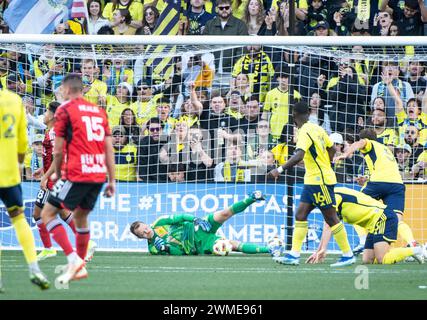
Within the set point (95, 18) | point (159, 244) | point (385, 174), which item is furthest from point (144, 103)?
point (385, 174)

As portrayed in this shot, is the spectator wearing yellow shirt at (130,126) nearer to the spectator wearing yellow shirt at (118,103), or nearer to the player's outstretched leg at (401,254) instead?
the spectator wearing yellow shirt at (118,103)

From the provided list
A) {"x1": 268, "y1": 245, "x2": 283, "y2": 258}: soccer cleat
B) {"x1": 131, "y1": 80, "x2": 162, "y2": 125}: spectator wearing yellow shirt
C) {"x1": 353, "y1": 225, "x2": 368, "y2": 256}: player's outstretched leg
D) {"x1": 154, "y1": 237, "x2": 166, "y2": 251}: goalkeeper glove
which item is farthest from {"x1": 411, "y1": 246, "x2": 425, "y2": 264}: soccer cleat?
{"x1": 131, "y1": 80, "x2": 162, "y2": 125}: spectator wearing yellow shirt

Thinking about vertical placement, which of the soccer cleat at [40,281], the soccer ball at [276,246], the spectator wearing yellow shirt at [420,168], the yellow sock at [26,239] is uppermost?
the spectator wearing yellow shirt at [420,168]

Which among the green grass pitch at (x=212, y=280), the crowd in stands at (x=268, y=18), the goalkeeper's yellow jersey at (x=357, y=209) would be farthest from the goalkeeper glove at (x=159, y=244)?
the crowd in stands at (x=268, y=18)

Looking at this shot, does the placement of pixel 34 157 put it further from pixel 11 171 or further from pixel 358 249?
pixel 11 171

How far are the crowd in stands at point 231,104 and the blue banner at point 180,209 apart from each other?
0.22 meters

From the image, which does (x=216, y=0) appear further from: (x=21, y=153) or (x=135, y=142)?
(x=21, y=153)

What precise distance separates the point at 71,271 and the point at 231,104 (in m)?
7.95

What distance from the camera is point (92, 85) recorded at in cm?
1856

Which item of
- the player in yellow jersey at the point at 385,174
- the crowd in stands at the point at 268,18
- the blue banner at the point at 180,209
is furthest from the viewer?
the crowd in stands at the point at 268,18

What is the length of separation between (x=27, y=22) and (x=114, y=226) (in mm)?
5272

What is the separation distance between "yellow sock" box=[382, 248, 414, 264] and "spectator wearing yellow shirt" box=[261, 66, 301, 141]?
363cm

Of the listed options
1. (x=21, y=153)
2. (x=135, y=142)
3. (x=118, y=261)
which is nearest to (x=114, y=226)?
(x=135, y=142)

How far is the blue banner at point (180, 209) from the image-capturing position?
17.9 meters
